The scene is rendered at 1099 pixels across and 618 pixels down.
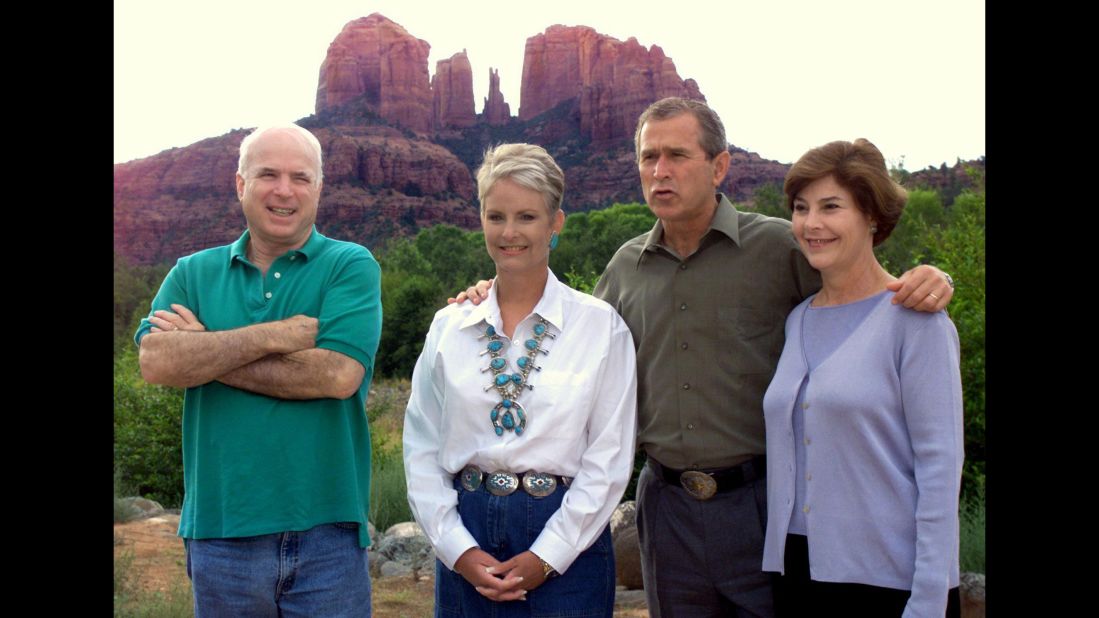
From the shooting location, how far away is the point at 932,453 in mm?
2787

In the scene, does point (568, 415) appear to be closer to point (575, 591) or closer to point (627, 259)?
point (575, 591)

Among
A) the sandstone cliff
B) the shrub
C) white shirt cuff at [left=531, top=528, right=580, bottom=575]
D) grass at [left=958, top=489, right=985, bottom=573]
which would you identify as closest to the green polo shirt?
white shirt cuff at [left=531, top=528, right=580, bottom=575]

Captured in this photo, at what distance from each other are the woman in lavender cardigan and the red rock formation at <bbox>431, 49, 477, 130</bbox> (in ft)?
366

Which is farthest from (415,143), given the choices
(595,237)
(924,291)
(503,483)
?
(924,291)

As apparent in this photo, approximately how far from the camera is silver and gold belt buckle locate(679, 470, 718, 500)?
346 centimetres

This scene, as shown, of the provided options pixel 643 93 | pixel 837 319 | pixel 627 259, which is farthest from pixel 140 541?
pixel 643 93

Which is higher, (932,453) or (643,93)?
(643,93)

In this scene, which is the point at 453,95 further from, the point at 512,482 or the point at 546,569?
the point at 546,569

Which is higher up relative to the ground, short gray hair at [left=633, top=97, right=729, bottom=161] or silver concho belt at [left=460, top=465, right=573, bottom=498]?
short gray hair at [left=633, top=97, right=729, bottom=161]

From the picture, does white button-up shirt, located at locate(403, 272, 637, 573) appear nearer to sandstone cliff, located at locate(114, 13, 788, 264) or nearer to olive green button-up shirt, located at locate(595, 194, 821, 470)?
olive green button-up shirt, located at locate(595, 194, 821, 470)

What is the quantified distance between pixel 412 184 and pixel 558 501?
84.4 meters

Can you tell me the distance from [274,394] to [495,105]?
372 ft

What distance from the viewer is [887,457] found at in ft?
Result: 9.40

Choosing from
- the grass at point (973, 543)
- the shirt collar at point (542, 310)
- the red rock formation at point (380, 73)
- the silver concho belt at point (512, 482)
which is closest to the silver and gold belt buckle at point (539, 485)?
the silver concho belt at point (512, 482)
